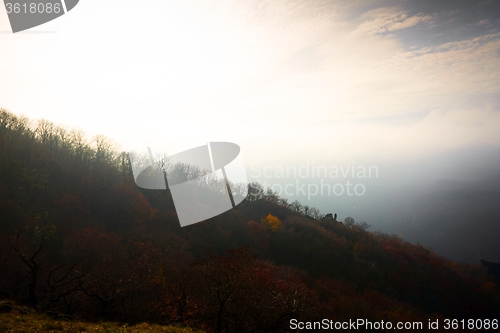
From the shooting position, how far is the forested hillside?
15312mm

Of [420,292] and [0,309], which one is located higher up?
[0,309]

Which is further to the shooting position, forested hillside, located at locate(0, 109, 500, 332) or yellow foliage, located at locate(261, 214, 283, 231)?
yellow foliage, located at locate(261, 214, 283, 231)

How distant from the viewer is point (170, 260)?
26156 mm

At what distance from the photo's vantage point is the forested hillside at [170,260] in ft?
50.2

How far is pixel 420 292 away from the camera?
52531 millimetres

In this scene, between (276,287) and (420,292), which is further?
(420,292)

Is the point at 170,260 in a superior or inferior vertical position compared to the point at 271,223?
superior

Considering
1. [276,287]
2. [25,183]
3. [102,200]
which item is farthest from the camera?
[102,200]

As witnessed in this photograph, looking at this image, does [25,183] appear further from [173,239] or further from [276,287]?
[276,287]

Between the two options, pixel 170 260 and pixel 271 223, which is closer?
pixel 170 260

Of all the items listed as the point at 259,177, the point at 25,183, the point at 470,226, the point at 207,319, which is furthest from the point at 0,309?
the point at 470,226

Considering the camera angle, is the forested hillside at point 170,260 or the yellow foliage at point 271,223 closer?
the forested hillside at point 170,260

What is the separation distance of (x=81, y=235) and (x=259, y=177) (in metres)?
67.1

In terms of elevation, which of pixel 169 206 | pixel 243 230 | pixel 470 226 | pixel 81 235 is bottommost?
pixel 470 226
